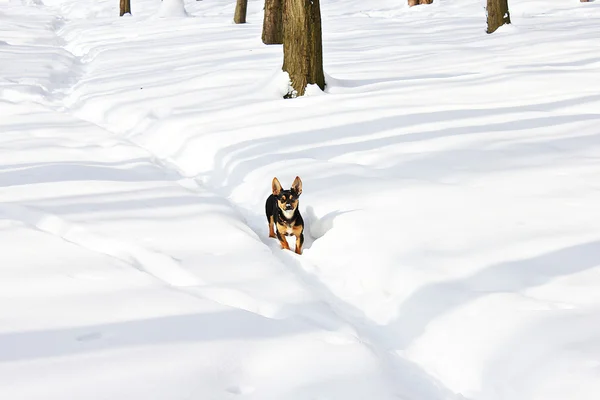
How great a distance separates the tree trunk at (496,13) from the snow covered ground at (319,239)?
11.0 ft

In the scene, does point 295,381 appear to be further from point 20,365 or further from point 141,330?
point 20,365

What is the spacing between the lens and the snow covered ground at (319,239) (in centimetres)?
335

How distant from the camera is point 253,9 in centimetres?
3077

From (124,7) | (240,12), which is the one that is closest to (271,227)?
(240,12)

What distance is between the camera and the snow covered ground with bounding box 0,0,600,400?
3352 mm

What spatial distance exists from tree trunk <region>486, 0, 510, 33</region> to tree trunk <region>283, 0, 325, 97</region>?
655 cm

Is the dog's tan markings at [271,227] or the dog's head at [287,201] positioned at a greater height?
the dog's head at [287,201]

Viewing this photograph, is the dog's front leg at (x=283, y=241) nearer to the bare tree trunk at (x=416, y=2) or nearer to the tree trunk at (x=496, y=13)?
the tree trunk at (x=496, y=13)

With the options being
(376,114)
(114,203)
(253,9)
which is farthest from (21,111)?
(253,9)

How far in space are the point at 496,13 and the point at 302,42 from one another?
6.87m

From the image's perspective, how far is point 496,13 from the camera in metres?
14.2

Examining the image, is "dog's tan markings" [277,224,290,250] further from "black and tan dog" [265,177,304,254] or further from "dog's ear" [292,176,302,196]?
"dog's ear" [292,176,302,196]

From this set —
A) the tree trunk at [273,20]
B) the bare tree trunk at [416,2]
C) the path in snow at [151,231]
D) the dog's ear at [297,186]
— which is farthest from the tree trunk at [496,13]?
the dog's ear at [297,186]

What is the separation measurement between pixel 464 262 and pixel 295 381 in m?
1.75
